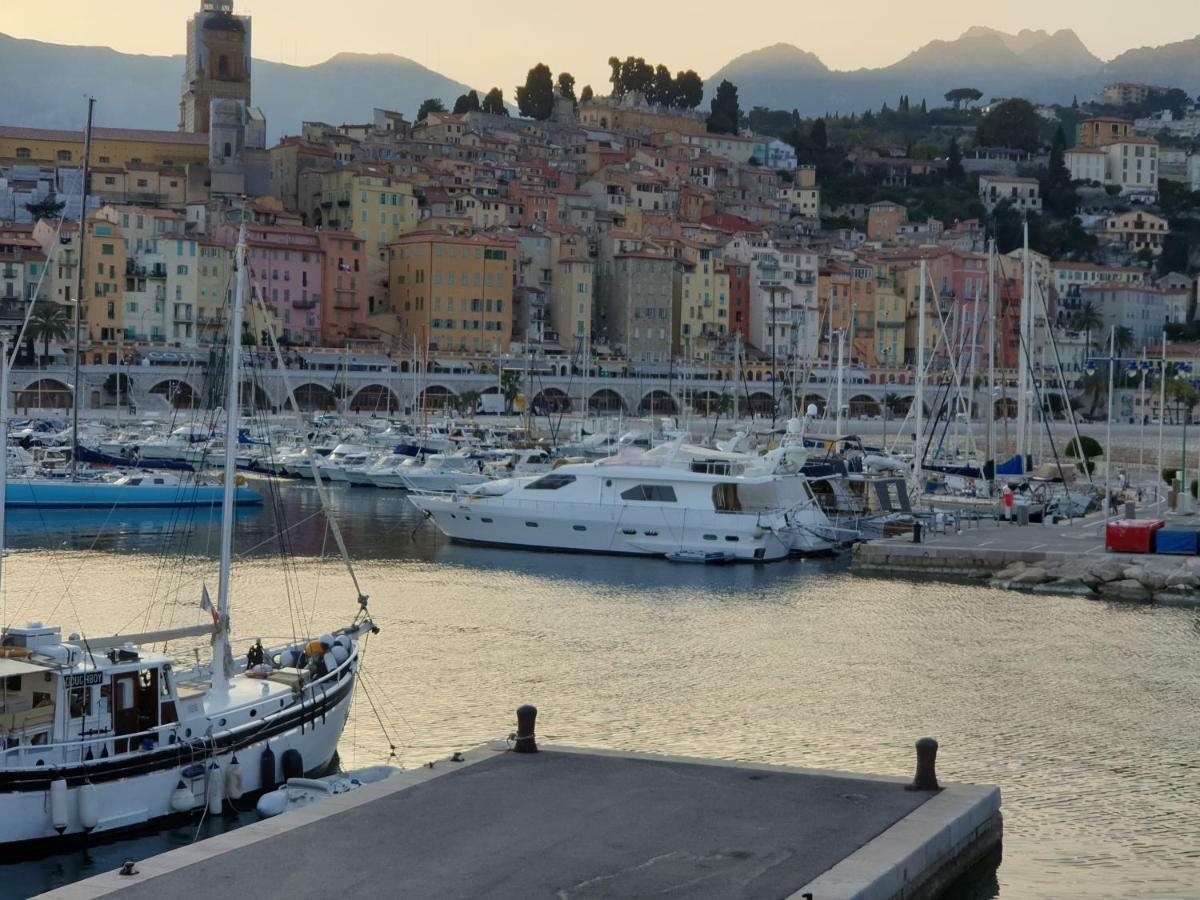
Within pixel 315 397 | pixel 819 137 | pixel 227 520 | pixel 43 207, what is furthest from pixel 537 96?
pixel 227 520

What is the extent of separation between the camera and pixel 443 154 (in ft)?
400

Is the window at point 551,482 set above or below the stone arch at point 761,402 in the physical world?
below

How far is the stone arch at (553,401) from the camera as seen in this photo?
91.1 meters

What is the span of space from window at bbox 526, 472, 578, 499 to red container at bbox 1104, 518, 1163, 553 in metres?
10.6

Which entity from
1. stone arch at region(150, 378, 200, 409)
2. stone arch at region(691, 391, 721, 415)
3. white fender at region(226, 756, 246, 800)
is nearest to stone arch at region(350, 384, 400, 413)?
stone arch at region(150, 378, 200, 409)

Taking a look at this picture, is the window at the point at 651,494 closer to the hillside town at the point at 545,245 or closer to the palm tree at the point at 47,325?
the hillside town at the point at 545,245

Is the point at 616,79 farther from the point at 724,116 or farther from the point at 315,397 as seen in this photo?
the point at 315,397

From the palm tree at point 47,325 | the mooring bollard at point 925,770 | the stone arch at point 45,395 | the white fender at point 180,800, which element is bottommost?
the white fender at point 180,800

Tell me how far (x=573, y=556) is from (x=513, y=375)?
2101 inches

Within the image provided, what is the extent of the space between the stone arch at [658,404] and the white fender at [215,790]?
257 feet

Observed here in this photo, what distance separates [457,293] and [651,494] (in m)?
61.3

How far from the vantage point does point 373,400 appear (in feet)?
290

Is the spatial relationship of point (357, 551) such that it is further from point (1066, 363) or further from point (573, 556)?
point (1066, 363)

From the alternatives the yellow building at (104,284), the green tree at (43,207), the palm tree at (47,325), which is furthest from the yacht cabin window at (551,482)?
the green tree at (43,207)
